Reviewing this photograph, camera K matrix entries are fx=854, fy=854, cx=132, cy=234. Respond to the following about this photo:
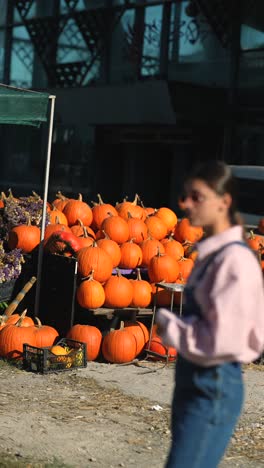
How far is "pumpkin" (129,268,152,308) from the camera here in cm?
902

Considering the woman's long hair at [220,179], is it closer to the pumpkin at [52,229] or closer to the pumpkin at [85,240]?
the pumpkin at [85,240]

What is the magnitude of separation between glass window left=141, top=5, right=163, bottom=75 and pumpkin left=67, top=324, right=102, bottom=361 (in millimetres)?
13218

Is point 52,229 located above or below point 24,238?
above

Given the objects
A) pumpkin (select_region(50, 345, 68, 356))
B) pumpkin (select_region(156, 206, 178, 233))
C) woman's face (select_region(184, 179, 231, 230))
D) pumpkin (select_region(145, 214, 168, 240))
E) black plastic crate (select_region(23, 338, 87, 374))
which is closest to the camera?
woman's face (select_region(184, 179, 231, 230))

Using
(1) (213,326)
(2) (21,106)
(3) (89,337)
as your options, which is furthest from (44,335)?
(1) (213,326)

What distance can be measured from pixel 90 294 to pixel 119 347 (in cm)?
63

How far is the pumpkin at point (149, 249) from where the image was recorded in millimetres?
9617

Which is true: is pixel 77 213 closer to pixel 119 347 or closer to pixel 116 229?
pixel 116 229

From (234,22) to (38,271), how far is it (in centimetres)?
1184

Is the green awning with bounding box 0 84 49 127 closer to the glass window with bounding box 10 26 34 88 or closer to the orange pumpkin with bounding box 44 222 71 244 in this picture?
the orange pumpkin with bounding box 44 222 71 244

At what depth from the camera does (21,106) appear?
8.59 metres

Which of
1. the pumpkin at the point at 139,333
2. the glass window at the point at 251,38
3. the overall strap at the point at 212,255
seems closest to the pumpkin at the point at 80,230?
the pumpkin at the point at 139,333

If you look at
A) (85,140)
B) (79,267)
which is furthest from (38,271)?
(85,140)

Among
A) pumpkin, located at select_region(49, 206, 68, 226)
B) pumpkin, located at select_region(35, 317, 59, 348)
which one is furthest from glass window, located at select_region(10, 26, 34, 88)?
pumpkin, located at select_region(35, 317, 59, 348)
